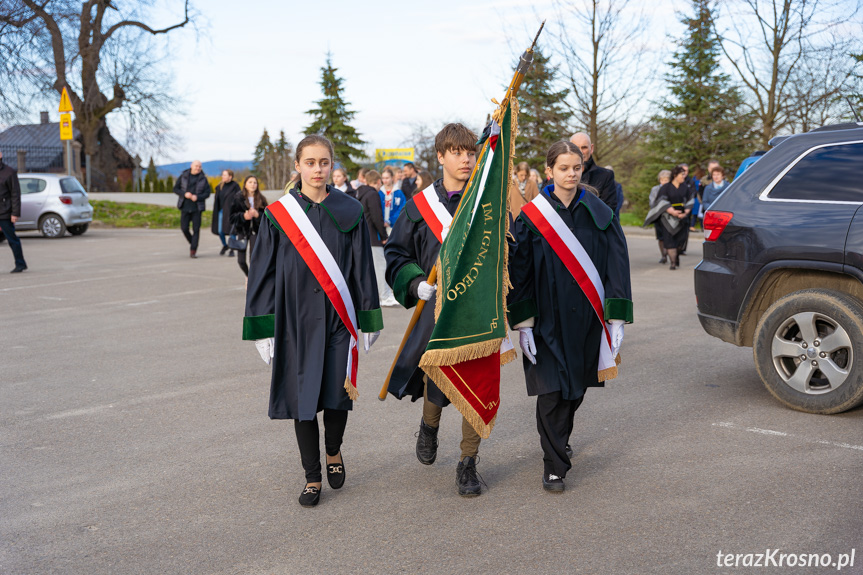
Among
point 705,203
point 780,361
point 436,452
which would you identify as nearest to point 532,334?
point 436,452

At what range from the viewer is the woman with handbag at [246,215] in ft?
36.6

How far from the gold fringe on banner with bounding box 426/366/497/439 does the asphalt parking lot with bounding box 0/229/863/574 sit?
0.40 m

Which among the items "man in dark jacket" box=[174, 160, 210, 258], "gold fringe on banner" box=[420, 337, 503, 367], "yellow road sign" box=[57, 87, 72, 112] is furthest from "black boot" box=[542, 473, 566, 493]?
"yellow road sign" box=[57, 87, 72, 112]

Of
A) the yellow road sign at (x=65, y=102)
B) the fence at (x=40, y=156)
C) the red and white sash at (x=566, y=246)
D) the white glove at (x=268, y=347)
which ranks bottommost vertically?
the white glove at (x=268, y=347)

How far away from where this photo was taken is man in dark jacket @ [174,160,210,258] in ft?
58.2

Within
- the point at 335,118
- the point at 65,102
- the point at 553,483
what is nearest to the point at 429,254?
the point at 553,483

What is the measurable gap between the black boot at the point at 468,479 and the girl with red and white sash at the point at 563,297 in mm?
373

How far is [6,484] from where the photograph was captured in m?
4.48

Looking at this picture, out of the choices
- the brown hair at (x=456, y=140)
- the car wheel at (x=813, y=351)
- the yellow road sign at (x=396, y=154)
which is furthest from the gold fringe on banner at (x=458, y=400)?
the yellow road sign at (x=396, y=154)

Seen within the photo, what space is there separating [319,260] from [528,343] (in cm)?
115

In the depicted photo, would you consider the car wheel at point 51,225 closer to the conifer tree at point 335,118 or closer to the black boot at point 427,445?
the black boot at point 427,445

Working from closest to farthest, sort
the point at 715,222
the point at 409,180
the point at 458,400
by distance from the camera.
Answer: the point at 458,400 → the point at 715,222 → the point at 409,180

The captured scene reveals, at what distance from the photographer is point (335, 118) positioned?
193 ft

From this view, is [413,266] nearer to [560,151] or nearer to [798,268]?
[560,151]
